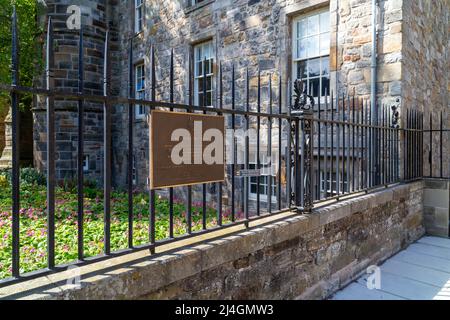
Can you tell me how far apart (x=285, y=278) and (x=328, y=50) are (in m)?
5.07

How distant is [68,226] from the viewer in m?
5.14

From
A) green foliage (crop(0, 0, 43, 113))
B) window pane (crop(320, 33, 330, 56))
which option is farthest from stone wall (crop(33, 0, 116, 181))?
window pane (crop(320, 33, 330, 56))

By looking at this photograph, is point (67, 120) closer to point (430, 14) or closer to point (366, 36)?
point (366, 36)

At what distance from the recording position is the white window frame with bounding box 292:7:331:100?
263 inches

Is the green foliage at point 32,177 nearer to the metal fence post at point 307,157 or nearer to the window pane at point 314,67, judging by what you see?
the window pane at point 314,67

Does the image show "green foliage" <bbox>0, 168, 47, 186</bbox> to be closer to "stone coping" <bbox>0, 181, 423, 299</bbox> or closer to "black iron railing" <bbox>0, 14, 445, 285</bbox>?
"black iron railing" <bbox>0, 14, 445, 285</bbox>

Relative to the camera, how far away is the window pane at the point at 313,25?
6.84m

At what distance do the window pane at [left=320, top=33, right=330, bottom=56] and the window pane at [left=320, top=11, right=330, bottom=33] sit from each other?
12 cm

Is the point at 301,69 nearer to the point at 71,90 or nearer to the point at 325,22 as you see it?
the point at 325,22

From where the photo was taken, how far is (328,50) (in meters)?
6.61

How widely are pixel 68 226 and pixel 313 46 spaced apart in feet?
18.7

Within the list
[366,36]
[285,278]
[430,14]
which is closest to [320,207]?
[285,278]

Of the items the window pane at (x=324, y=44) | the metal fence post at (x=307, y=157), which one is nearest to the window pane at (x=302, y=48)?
the window pane at (x=324, y=44)

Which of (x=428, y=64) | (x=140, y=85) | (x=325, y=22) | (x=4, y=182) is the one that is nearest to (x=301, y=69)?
(x=325, y=22)
